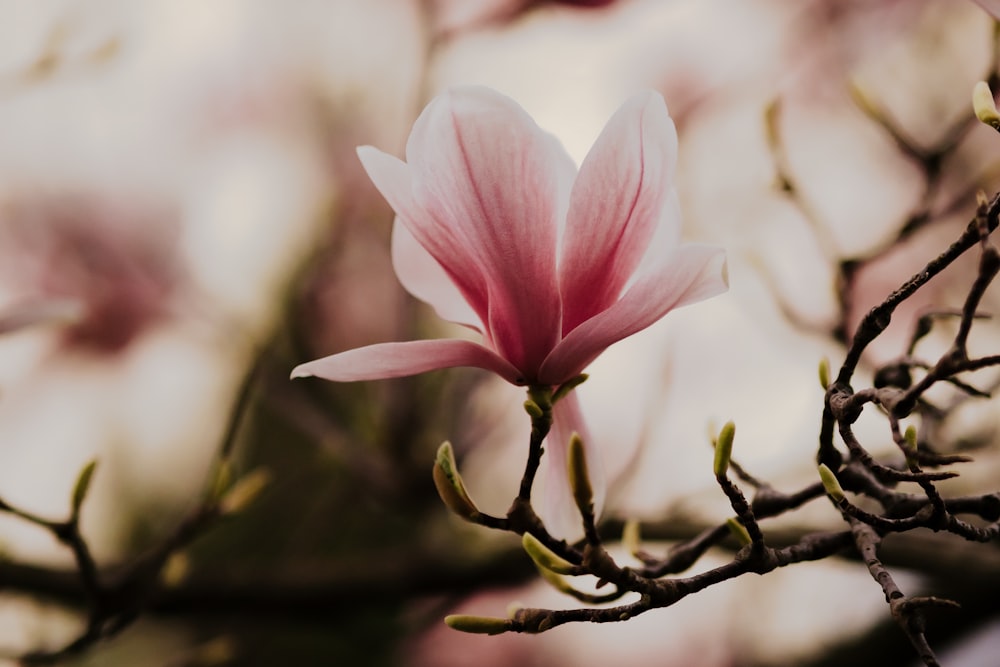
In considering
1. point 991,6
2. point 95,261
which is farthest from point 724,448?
point 95,261

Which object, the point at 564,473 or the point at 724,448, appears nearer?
the point at 724,448

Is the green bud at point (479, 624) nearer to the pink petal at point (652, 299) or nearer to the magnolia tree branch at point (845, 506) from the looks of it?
the magnolia tree branch at point (845, 506)

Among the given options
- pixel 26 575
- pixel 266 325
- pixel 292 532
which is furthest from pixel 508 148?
pixel 292 532

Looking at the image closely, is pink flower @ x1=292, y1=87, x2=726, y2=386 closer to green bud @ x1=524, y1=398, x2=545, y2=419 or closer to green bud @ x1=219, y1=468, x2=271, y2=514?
green bud @ x1=524, y1=398, x2=545, y2=419

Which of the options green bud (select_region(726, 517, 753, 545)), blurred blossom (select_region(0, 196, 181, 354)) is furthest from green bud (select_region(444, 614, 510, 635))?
blurred blossom (select_region(0, 196, 181, 354))

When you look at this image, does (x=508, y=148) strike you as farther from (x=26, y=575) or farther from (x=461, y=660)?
(x=461, y=660)

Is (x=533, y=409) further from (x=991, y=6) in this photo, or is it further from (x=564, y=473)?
(x=991, y=6)
